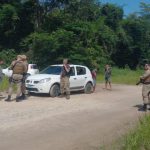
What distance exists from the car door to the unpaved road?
2.60 meters

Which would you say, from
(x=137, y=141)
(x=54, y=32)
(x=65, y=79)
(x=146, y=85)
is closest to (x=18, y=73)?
(x=65, y=79)

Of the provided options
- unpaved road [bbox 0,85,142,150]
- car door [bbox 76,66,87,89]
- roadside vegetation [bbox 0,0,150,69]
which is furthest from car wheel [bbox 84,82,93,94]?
roadside vegetation [bbox 0,0,150,69]

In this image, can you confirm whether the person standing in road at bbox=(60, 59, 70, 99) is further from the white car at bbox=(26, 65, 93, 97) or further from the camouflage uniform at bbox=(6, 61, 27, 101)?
the camouflage uniform at bbox=(6, 61, 27, 101)

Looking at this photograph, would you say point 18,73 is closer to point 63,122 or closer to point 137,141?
point 63,122

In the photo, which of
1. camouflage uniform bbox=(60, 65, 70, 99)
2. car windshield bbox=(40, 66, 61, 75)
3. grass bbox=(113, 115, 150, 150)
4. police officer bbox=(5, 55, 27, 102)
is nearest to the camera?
grass bbox=(113, 115, 150, 150)

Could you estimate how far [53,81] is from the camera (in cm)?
2069

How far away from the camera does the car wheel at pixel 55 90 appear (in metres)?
20.6

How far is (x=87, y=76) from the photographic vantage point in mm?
23188

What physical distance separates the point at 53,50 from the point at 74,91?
15663 millimetres

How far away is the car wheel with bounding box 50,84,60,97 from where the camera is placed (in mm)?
20605

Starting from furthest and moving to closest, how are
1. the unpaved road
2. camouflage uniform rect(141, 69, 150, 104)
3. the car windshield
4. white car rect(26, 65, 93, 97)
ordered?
the car windshield < white car rect(26, 65, 93, 97) < camouflage uniform rect(141, 69, 150, 104) < the unpaved road

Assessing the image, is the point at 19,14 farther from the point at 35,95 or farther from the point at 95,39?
the point at 35,95

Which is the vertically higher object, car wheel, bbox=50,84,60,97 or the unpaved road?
car wheel, bbox=50,84,60,97

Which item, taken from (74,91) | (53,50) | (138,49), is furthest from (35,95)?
(138,49)
